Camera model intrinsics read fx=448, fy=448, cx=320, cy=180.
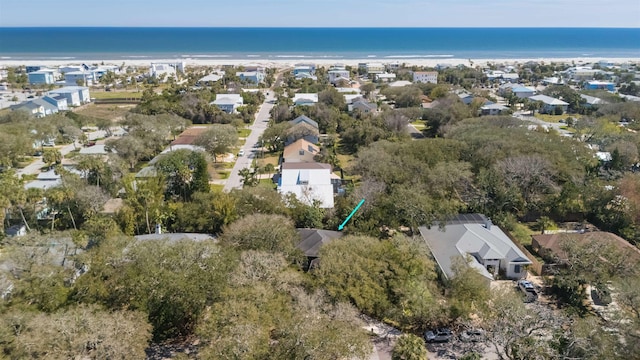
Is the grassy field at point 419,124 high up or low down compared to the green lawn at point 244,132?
up

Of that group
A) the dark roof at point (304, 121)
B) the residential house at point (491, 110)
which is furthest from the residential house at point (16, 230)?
the residential house at point (491, 110)

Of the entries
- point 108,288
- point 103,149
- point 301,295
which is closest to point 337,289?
point 301,295

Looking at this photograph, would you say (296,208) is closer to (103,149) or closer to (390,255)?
(390,255)

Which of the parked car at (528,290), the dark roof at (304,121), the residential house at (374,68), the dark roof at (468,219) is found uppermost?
the residential house at (374,68)

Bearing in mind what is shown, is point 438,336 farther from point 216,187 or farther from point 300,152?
point 300,152

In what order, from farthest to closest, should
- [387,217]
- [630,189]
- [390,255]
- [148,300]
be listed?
[630,189], [387,217], [390,255], [148,300]

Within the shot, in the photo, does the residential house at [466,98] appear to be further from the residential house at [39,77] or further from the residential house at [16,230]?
the residential house at [39,77]
